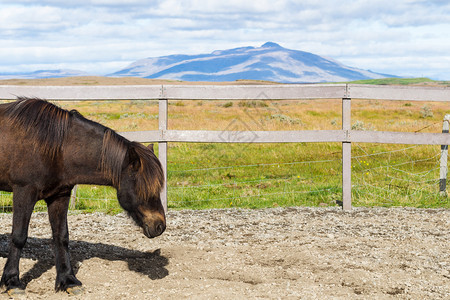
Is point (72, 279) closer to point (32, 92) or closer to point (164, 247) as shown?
point (164, 247)

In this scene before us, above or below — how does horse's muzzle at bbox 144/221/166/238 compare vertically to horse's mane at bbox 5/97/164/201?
below

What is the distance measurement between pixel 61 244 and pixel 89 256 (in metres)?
0.81

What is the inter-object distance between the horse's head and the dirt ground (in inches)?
23.6

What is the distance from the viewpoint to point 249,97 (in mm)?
6859

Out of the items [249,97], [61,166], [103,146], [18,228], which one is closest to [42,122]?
[61,166]

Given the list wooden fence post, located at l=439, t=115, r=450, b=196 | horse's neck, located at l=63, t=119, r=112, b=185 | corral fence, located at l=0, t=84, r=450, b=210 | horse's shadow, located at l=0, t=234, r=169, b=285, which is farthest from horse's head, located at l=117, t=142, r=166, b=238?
wooden fence post, located at l=439, t=115, r=450, b=196

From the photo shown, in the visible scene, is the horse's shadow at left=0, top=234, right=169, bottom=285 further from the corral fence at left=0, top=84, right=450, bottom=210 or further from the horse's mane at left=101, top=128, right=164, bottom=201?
the corral fence at left=0, top=84, right=450, bottom=210

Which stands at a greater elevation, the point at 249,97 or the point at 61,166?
the point at 249,97

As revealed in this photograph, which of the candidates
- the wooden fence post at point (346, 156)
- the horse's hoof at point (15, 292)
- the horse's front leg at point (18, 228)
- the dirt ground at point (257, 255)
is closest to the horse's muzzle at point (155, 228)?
the dirt ground at point (257, 255)

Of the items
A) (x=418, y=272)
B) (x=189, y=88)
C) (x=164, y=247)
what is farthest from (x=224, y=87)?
(x=418, y=272)

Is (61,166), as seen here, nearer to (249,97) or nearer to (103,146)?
(103,146)

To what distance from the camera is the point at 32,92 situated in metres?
6.81

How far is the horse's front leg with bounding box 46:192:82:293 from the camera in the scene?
413cm

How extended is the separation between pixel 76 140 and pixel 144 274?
143 centimetres
